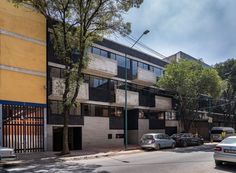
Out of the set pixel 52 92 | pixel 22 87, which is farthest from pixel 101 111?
pixel 22 87

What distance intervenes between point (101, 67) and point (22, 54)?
8576 millimetres

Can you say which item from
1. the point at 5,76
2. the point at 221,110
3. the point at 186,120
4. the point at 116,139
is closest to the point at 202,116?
the point at 221,110

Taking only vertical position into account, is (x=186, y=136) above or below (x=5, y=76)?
below

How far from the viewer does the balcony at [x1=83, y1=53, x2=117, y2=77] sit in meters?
29.7

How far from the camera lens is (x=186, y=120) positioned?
4059 centimetres

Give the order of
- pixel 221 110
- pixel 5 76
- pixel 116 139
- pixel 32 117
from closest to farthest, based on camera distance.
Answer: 1. pixel 5 76
2. pixel 32 117
3. pixel 116 139
4. pixel 221 110

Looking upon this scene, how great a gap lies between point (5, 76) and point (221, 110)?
44.2 m

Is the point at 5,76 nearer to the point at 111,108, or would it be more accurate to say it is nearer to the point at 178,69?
the point at 111,108

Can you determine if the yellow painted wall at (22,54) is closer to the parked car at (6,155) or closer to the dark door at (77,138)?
the dark door at (77,138)

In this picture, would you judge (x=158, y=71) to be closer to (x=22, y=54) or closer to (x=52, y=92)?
(x=52, y=92)

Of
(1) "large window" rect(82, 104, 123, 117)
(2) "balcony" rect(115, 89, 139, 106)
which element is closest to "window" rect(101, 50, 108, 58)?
(2) "balcony" rect(115, 89, 139, 106)

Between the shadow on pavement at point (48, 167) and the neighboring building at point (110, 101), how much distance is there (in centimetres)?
750

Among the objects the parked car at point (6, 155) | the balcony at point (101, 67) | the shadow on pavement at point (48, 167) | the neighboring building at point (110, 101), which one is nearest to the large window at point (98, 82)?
the neighboring building at point (110, 101)

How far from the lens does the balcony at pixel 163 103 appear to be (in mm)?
39559
